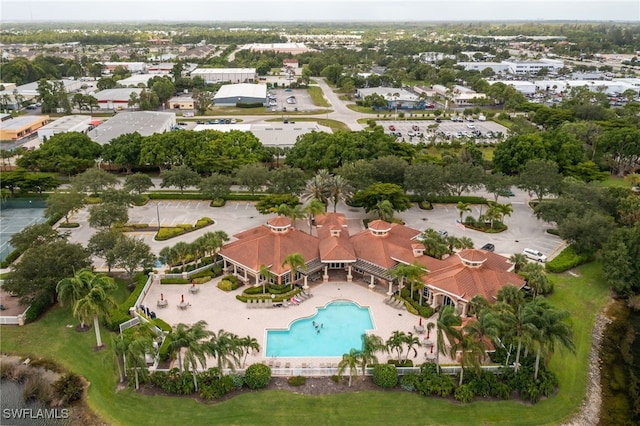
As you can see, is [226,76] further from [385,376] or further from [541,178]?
[385,376]

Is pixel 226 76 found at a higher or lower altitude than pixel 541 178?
higher

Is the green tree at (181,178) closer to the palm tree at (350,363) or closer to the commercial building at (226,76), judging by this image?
the palm tree at (350,363)

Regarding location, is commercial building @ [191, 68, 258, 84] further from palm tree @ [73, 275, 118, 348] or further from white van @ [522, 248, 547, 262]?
palm tree @ [73, 275, 118, 348]

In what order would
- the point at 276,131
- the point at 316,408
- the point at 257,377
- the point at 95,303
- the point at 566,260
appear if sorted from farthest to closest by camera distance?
1. the point at 276,131
2. the point at 566,260
3. the point at 95,303
4. the point at 257,377
5. the point at 316,408

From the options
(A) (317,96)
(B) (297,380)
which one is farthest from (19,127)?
(B) (297,380)

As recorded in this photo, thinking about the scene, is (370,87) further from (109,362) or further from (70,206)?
(109,362)

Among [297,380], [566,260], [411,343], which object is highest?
[411,343]

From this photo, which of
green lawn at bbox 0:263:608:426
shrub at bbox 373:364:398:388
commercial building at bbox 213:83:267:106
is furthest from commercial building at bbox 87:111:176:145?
shrub at bbox 373:364:398:388

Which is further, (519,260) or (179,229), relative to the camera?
(179,229)
